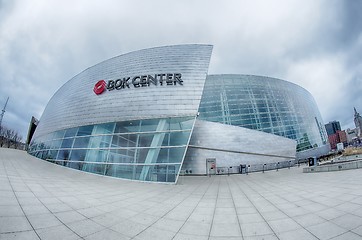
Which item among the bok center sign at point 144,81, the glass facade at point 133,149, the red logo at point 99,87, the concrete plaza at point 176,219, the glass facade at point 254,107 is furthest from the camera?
the glass facade at point 254,107

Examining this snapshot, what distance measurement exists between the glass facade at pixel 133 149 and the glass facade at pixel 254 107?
79.4 ft

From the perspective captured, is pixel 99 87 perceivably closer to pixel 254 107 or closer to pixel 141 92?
pixel 141 92

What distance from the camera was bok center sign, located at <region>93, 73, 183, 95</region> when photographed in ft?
61.4

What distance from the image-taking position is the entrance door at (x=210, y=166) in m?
24.5

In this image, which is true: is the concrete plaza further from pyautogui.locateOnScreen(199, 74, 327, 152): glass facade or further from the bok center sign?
pyautogui.locateOnScreen(199, 74, 327, 152): glass facade

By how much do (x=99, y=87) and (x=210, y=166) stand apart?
787 inches

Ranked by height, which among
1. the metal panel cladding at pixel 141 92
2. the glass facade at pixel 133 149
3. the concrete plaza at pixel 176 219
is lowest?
the concrete plaza at pixel 176 219

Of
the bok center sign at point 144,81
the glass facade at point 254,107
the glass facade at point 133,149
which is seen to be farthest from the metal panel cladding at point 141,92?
the glass facade at point 254,107

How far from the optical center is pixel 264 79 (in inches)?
1925

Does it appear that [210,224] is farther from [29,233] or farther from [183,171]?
[183,171]

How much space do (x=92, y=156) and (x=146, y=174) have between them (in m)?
7.00

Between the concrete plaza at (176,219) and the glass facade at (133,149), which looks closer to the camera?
the concrete plaza at (176,219)

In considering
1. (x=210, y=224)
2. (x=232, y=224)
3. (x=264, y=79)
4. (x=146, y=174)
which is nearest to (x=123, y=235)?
(x=210, y=224)

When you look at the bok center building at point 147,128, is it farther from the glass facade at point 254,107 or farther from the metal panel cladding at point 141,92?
the glass facade at point 254,107
